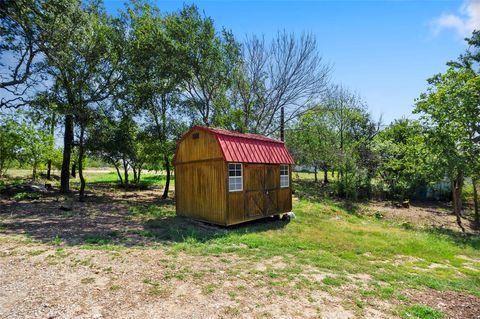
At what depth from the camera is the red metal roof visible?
9672 millimetres

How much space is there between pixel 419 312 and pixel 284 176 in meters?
8.35

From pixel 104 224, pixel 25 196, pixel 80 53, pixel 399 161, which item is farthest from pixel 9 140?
pixel 399 161

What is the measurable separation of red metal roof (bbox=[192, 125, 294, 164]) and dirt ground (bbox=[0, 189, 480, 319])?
12.9ft

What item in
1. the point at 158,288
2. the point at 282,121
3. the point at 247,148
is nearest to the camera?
the point at 158,288

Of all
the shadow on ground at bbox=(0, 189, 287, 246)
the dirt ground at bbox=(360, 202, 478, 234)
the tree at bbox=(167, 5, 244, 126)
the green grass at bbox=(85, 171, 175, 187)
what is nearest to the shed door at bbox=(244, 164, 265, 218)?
the shadow on ground at bbox=(0, 189, 287, 246)

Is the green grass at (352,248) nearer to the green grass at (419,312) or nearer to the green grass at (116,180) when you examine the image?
the green grass at (419,312)

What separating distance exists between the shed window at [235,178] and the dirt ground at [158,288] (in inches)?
129

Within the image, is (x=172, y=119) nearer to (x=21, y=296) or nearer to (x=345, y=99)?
(x=21, y=296)

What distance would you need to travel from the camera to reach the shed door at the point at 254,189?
10312 millimetres

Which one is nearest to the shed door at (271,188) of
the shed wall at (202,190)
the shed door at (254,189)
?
the shed door at (254,189)

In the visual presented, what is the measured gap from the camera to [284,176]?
1235 centimetres

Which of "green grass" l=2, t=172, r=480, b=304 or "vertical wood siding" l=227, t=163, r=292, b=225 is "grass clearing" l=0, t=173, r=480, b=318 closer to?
"green grass" l=2, t=172, r=480, b=304

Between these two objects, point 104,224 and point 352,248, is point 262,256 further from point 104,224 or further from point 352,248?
point 104,224

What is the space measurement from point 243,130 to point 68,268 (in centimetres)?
1250
